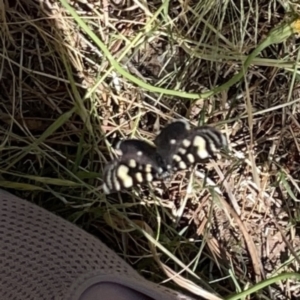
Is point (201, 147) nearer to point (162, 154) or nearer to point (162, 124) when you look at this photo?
point (162, 154)

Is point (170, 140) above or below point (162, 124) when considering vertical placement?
above

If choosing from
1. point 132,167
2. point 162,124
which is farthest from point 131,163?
point 162,124

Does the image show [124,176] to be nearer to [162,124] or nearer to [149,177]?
[149,177]

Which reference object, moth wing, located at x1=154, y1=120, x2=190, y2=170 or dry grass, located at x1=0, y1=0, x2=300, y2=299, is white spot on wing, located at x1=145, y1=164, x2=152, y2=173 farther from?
dry grass, located at x1=0, y1=0, x2=300, y2=299

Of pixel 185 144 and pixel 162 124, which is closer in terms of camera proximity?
pixel 185 144

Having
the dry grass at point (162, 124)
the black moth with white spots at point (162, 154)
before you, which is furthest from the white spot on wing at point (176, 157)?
the dry grass at point (162, 124)

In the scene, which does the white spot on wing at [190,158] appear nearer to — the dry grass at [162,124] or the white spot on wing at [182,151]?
the white spot on wing at [182,151]
